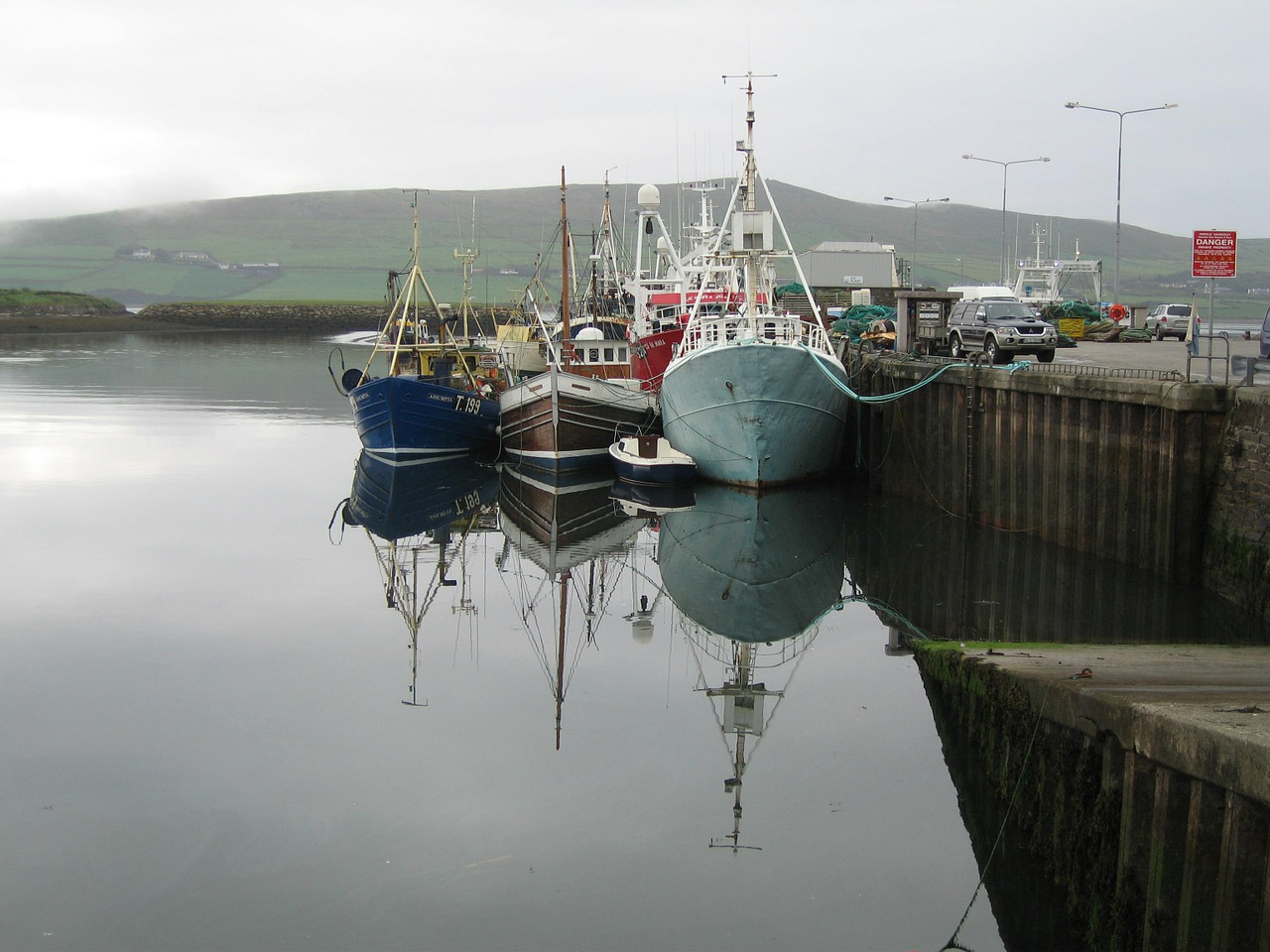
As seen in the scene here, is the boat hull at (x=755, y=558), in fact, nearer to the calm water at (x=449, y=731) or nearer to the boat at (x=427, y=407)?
the calm water at (x=449, y=731)

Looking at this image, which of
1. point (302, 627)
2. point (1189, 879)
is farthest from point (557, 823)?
point (302, 627)

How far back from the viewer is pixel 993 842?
32.9ft

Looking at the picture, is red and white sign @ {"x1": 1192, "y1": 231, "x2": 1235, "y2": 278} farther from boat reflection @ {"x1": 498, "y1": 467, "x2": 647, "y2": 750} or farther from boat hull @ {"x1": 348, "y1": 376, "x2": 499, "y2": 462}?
boat hull @ {"x1": 348, "y1": 376, "x2": 499, "y2": 462}

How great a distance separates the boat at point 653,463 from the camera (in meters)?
29.0

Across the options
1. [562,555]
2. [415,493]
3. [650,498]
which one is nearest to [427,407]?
[415,493]

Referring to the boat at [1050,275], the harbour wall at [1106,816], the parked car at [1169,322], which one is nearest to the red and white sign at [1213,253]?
the harbour wall at [1106,816]

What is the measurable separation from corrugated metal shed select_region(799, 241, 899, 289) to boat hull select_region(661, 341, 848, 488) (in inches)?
1740

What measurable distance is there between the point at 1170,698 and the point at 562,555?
15.1 metres

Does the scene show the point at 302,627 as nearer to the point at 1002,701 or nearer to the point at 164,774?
the point at 164,774

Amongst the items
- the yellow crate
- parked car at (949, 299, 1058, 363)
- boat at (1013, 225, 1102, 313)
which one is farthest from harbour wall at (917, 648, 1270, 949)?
boat at (1013, 225, 1102, 313)

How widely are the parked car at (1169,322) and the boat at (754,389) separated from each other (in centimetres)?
1506

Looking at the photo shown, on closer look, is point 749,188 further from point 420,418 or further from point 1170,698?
point 1170,698

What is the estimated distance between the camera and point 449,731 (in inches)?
508

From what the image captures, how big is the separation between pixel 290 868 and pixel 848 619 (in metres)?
9.79
